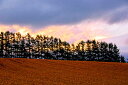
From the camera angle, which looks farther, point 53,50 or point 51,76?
point 53,50

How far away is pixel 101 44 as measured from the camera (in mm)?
107312

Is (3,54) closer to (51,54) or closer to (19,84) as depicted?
(51,54)

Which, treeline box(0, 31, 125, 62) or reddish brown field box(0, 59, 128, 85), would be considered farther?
treeline box(0, 31, 125, 62)

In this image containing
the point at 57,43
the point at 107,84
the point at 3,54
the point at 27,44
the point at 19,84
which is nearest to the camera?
the point at 19,84

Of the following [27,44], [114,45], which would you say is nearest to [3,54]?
[27,44]

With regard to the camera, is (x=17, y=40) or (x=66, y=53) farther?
(x=66, y=53)

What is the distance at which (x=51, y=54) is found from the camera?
328 feet

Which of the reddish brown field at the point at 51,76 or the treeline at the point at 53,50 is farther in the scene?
→ the treeline at the point at 53,50

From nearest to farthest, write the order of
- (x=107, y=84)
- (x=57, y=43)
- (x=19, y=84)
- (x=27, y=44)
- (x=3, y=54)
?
1. (x=19, y=84)
2. (x=107, y=84)
3. (x=3, y=54)
4. (x=27, y=44)
5. (x=57, y=43)

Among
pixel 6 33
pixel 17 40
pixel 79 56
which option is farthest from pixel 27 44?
pixel 79 56

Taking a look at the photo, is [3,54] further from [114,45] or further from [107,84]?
[107,84]

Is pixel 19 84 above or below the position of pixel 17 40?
below

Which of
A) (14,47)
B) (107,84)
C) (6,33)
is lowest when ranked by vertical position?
(107,84)

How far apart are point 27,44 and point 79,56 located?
2795 cm
